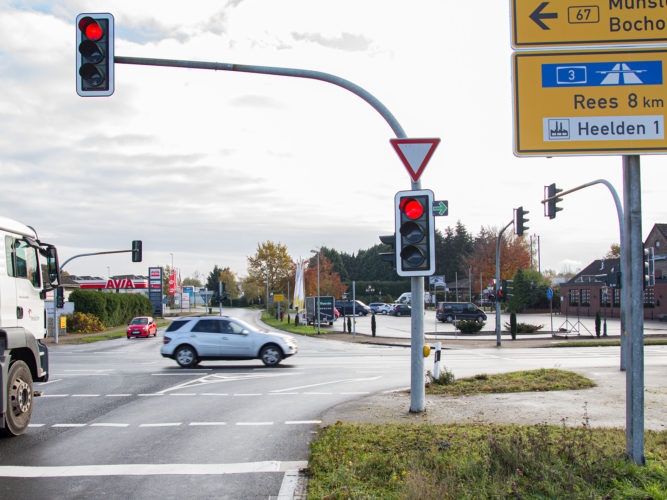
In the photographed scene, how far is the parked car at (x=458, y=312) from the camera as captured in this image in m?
52.5

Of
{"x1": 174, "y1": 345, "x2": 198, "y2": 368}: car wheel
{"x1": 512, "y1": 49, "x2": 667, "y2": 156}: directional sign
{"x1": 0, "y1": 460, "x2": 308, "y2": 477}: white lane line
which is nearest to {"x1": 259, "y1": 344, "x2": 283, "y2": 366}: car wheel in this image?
{"x1": 174, "y1": 345, "x2": 198, "y2": 368}: car wheel

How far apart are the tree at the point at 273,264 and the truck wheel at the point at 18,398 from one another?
76.2 m

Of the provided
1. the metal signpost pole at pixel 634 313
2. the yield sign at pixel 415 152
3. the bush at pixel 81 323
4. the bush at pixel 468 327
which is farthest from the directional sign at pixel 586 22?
the bush at pixel 81 323

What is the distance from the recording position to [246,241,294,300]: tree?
8556 centimetres

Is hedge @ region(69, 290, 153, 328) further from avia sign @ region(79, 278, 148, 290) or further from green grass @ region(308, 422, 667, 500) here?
green grass @ region(308, 422, 667, 500)

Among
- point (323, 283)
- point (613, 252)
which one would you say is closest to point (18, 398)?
point (323, 283)

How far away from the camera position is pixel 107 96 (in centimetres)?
822

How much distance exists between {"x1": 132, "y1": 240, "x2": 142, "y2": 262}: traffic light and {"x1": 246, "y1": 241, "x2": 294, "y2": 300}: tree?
46.8m

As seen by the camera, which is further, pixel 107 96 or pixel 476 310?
pixel 476 310

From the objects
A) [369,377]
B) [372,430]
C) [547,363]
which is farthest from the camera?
[547,363]

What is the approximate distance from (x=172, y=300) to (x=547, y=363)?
113 m

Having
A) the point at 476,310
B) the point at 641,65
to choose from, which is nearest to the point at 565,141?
the point at 641,65

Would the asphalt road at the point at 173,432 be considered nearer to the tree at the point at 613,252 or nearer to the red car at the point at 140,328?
the red car at the point at 140,328

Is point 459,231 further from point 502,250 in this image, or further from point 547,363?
point 547,363
